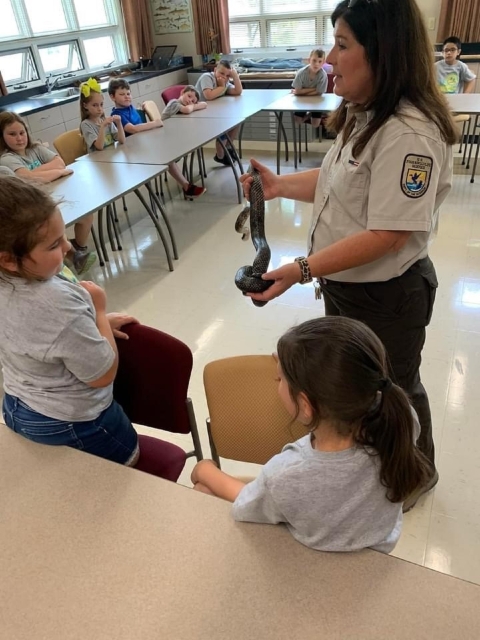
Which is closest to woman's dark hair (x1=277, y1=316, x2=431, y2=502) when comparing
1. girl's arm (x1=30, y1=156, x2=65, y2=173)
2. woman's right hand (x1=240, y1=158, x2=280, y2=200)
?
woman's right hand (x1=240, y1=158, x2=280, y2=200)

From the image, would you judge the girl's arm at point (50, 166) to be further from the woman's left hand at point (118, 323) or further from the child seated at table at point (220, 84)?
the woman's left hand at point (118, 323)

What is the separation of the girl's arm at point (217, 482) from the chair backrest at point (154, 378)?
34cm

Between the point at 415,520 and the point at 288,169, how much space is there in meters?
4.36

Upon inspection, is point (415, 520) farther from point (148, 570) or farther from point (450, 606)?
point (148, 570)

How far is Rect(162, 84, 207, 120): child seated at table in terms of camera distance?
4898mm

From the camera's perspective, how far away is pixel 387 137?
3.80 ft

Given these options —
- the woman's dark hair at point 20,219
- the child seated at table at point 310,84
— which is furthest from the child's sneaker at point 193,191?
the woman's dark hair at point 20,219

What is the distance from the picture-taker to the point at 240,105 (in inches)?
198

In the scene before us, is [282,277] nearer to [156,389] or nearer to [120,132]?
[156,389]

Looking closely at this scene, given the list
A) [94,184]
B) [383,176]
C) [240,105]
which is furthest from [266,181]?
[240,105]

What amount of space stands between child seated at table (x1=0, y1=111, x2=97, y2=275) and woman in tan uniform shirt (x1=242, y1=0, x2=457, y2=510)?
2.28 m

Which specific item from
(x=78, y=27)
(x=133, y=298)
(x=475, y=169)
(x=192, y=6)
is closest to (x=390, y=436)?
(x=133, y=298)

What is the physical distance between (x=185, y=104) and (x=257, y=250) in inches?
151

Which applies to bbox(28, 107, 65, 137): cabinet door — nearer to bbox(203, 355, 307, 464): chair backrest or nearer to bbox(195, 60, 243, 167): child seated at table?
bbox(195, 60, 243, 167): child seated at table
